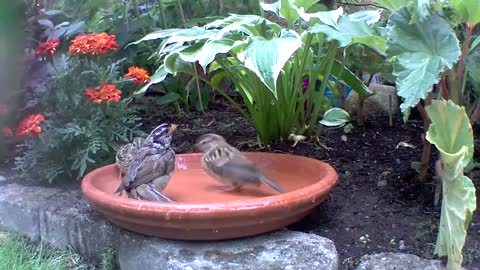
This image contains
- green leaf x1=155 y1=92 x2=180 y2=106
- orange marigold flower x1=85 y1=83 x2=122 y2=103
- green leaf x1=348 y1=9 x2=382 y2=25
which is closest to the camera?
green leaf x1=348 y1=9 x2=382 y2=25

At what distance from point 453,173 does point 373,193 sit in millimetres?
800

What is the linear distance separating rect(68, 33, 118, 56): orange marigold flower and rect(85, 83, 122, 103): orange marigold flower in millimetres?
175

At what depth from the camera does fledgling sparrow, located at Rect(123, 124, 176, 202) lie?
2.62 m

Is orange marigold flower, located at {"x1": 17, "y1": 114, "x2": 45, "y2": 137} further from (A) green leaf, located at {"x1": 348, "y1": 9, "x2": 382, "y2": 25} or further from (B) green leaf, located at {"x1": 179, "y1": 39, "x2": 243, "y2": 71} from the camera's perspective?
(A) green leaf, located at {"x1": 348, "y1": 9, "x2": 382, "y2": 25}

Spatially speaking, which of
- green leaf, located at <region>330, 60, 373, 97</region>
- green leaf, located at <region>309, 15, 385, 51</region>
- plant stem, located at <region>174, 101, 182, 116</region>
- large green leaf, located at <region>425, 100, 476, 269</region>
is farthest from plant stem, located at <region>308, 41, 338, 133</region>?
plant stem, located at <region>174, 101, 182, 116</region>

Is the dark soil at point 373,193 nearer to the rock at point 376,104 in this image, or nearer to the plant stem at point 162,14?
the rock at point 376,104

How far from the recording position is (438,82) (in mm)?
2256

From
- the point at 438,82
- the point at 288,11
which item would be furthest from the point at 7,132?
the point at 438,82

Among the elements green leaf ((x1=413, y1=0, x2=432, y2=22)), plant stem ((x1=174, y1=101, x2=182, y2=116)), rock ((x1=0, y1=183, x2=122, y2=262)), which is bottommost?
plant stem ((x1=174, y1=101, x2=182, y2=116))

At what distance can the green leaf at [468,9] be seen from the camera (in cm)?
230

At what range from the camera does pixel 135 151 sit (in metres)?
2.90

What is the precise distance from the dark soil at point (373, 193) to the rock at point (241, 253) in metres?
0.15

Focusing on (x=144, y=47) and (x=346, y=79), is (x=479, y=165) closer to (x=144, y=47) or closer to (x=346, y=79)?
(x=346, y=79)

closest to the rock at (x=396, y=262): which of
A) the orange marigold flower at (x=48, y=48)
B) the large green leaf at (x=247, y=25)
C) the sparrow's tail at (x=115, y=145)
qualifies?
the large green leaf at (x=247, y=25)
